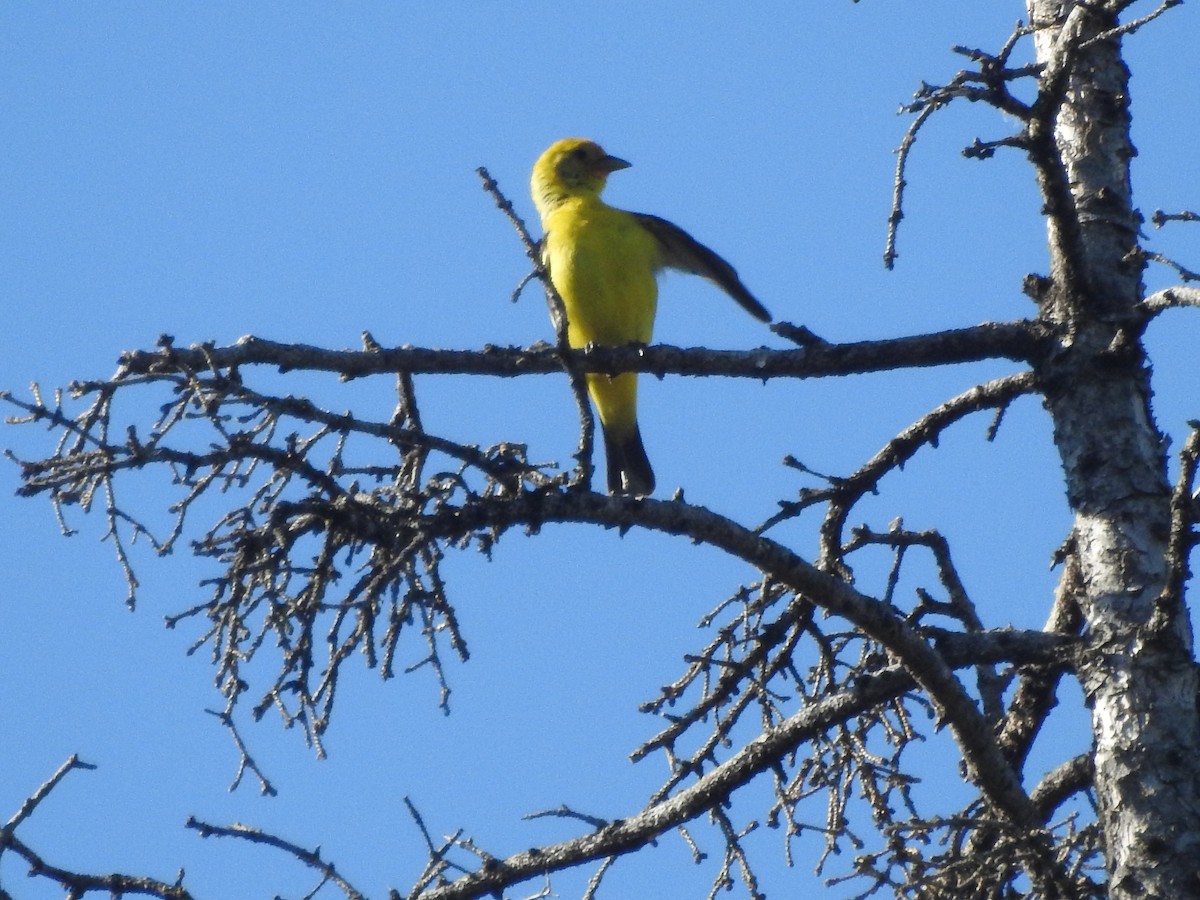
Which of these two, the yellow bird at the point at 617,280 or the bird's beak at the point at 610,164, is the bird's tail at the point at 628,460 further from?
the bird's beak at the point at 610,164

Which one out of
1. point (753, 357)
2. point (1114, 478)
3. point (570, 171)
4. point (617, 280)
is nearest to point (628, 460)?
point (617, 280)

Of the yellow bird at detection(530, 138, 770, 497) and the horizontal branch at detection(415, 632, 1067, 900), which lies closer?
the horizontal branch at detection(415, 632, 1067, 900)

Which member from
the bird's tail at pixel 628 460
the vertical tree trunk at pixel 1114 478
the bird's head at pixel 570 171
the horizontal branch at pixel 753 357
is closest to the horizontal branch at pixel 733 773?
the vertical tree trunk at pixel 1114 478

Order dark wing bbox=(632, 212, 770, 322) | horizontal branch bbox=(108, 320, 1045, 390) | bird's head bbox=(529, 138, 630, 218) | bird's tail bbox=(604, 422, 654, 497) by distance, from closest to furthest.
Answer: horizontal branch bbox=(108, 320, 1045, 390) < dark wing bbox=(632, 212, 770, 322) < bird's tail bbox=(604, 422, 654, 497) < bird's head bbox=(529, 138, 630, 218)

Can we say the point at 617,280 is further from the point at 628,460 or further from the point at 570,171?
the point at 570,171

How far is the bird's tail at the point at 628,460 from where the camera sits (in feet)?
24.6

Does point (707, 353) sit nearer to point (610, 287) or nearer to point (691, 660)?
point (691, 660)

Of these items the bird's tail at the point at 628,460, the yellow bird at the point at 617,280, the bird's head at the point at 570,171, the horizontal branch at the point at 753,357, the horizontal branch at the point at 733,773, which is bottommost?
the horizontal branch at the point at 733,773

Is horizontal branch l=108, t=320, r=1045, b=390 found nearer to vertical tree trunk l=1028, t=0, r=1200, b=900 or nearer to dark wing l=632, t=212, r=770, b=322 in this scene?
vertical tree trunk l=1028, t=0, r=1200, b=900

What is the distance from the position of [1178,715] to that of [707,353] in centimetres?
155

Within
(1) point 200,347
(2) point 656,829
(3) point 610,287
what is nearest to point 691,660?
(2) point 656,829

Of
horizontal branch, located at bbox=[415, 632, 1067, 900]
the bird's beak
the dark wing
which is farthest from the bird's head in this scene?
horizontal branch, located at bbox=[415, 632, 1067, 900]

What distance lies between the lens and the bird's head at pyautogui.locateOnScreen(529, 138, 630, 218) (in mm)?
7961

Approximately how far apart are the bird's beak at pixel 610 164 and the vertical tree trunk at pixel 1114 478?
338 cm
